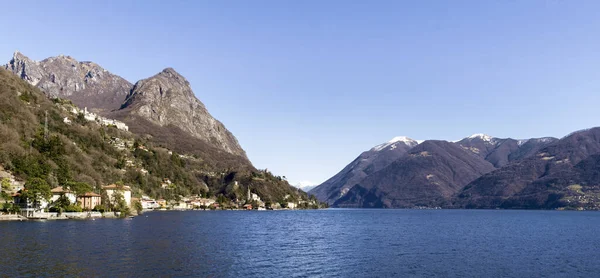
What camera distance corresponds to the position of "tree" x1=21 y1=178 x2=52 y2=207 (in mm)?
130000

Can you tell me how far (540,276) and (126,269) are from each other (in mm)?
51348

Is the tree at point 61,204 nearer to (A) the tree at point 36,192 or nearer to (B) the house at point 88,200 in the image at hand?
(A) the tree at point 36,192

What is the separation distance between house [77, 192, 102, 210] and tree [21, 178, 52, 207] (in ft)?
62.8

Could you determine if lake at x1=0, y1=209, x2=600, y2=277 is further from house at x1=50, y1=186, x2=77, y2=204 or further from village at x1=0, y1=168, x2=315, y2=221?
house at x1=50, y1=186, x2=77, y2=204

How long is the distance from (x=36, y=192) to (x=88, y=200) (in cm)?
2798

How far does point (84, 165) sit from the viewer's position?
196250 millimetres

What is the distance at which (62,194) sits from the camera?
145375 mm

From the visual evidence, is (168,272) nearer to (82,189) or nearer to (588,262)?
(588,262)

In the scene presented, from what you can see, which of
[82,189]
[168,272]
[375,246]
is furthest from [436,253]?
[82,189]

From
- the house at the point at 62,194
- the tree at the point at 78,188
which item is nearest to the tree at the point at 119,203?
the tree at the point at 78,188

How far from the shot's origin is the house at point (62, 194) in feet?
477

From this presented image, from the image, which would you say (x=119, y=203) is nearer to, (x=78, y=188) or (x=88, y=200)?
(x=88, y=200)

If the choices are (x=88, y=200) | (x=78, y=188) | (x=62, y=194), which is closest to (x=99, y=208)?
(x=88, y=200)

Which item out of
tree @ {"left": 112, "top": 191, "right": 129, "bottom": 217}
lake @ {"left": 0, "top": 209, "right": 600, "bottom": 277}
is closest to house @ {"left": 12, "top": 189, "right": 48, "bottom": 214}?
tree @ {"left": 112, "top": 191, "right": 129, "bottom": 217}
